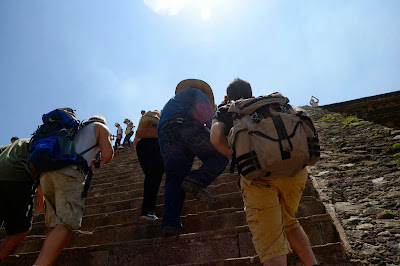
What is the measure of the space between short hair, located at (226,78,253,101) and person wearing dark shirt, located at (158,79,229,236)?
77 centimetres

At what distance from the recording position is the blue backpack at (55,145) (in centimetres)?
247

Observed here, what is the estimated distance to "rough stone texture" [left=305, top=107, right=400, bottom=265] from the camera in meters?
2.48

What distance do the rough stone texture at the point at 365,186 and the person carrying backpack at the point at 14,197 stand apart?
3082mm

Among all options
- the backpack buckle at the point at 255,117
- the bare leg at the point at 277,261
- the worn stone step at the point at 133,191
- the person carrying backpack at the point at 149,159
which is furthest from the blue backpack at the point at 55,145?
the worn stone step at the point at 133,191

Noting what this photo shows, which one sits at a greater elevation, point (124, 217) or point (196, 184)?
point (196, 184)

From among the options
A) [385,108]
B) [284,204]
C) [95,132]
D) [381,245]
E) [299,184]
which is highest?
[385,108]

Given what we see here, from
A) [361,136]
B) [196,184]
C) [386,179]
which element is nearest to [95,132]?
[196,184]

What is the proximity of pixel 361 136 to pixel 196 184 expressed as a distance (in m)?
4.45

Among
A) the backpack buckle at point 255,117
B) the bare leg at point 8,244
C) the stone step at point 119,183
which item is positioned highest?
the backpack buckle at point 255,117

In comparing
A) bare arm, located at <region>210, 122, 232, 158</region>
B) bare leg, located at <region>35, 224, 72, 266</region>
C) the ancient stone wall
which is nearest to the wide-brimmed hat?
bare arm, located at <region>210, 122, 232, 158</region>

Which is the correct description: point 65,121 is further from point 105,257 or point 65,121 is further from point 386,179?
point 386,179

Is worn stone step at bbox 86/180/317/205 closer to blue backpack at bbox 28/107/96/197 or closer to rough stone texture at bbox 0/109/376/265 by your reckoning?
rough stone texture at bbox 0/109/376/265

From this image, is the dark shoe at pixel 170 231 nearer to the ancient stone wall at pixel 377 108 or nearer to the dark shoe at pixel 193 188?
the dark shoe at pixel 193 188

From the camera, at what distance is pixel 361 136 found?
5.76 m
